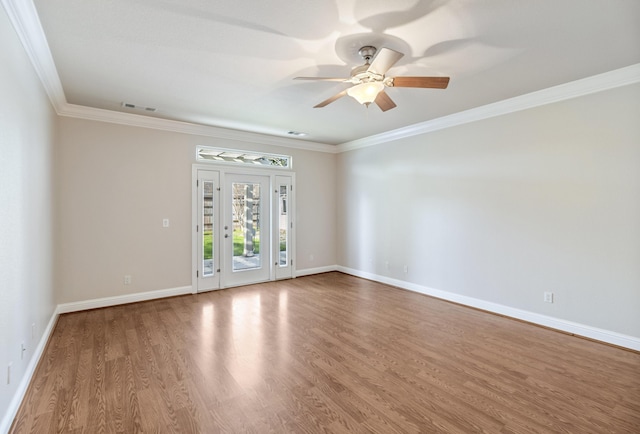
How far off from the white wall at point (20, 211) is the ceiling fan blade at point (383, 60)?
243cm

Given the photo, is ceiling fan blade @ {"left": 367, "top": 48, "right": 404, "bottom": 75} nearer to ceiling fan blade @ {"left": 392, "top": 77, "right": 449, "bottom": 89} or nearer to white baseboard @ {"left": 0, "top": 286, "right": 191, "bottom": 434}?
ceiling fan blade @ {"left": 392, "top": 77, "right": 449, "bottom": 89}

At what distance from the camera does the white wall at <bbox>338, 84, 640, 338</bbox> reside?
3.18m

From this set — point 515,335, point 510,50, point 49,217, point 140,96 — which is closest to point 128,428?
point 49,217

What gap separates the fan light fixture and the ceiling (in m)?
0.31

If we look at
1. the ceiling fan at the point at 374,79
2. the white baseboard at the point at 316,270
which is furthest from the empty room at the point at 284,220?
the white baseboard at the point at 316,270

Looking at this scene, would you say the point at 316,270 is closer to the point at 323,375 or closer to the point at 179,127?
the point at 179,127

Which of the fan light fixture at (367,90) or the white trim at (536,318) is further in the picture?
the white trim at (536,318)

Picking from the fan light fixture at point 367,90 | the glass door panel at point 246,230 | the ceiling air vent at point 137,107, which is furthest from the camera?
the glass door panel at point 246,230

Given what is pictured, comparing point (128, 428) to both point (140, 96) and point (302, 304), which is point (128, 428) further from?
point (140, 96)

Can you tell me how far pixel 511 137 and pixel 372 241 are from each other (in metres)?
2.92

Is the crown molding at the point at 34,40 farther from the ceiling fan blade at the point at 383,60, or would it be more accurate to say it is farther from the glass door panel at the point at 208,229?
the ceiling fan blade at the point at 383,60

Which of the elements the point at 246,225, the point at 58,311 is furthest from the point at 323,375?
the point at 58,311

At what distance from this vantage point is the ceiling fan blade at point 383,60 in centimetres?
223

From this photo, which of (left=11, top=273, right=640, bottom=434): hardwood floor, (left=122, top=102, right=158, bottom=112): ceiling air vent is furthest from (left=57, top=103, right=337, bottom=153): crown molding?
(left=11, top=273, right=640, bottom=434): hardwood floor
